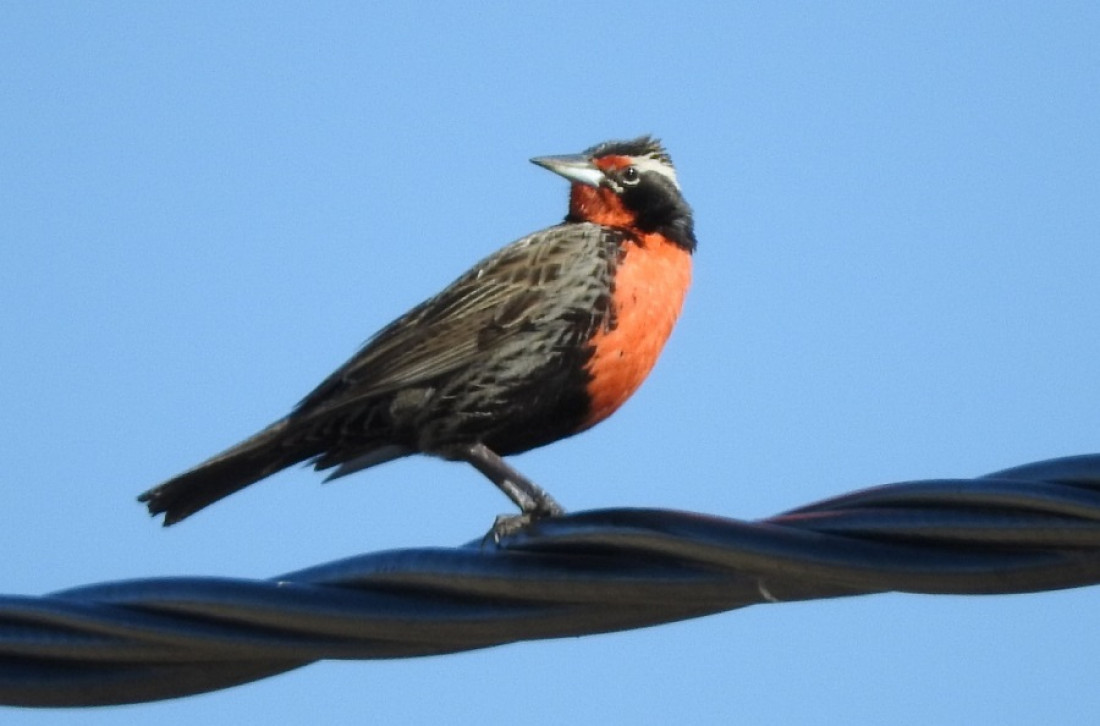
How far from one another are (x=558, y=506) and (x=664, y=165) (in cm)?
278

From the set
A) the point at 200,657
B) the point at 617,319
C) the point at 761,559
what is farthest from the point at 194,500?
the point at 761,559

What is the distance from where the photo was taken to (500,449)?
7.35 metres

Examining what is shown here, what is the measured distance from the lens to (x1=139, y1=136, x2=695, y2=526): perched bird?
7062 mm

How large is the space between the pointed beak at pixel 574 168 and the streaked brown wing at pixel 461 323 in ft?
1.97

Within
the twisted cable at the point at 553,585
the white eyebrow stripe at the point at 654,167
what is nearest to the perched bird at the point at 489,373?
the white eyebrow stripe at the point at 654,167

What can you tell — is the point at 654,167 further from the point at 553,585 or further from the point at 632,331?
the point at 553,585

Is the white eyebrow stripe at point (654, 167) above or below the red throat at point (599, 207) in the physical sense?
above

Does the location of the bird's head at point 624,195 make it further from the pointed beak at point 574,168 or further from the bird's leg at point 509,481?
the bird's leg at point 509,481

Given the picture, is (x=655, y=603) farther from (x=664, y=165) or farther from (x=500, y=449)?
(x=664, y=165)

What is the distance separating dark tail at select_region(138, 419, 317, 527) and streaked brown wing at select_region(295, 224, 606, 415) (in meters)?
0.17

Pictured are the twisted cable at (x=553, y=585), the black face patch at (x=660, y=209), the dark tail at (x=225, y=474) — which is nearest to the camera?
the twisted cable at (x=553, y=585)

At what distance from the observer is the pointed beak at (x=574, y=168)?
8086 mm

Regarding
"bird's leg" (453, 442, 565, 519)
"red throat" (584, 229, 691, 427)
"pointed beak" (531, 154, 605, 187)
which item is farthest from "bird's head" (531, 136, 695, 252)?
"bird's leg" (453, 442, 565, 519)

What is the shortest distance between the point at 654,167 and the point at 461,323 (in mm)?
1439
